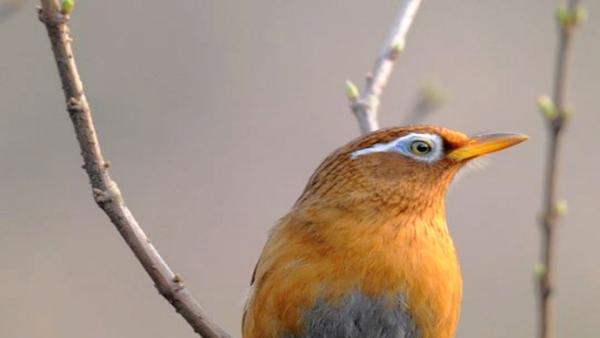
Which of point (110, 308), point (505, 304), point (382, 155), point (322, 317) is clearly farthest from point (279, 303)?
point (505, 304)

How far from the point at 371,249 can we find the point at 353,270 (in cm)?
14

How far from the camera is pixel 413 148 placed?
21.5 ft

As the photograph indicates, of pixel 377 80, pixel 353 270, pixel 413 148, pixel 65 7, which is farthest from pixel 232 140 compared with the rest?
pixel 65 7

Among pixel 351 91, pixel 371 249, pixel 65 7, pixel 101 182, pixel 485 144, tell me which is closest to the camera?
pixel 65 7

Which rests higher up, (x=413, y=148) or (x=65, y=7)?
(x=65, y=7)

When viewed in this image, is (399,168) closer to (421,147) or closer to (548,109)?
(421,147)

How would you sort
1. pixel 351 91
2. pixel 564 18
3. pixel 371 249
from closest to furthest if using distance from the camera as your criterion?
pixel 564 18, pixel 371 249, pixel 351 91

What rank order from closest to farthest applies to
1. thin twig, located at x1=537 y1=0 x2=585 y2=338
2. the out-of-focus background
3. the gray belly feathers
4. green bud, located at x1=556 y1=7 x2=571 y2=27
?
thin twig, located at x1=537 y1=0 x2=585 y2=338 → green bud, located at x1=556 y1=7 x2=571 y2=27 → the gray belly feathers → the out-of-focus background

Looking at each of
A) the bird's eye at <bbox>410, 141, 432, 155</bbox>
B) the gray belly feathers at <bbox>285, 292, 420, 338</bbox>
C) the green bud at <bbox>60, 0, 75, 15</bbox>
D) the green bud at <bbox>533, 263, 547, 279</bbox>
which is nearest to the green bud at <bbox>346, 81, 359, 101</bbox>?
the bird's eye at <bbox>410, 141, 432, 155</bbox>

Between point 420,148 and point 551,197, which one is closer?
point 551,197

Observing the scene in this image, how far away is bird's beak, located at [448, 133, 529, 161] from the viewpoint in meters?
6.42

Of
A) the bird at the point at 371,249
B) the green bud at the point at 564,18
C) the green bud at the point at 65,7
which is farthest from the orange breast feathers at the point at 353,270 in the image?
the green bud at the point at 65,7

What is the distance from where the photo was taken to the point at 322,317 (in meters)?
6.08

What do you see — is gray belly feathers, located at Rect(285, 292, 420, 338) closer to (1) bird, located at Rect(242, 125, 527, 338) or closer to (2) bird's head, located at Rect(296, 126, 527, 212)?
(1) bird, located at Rect(242, 125, 527, 338)
